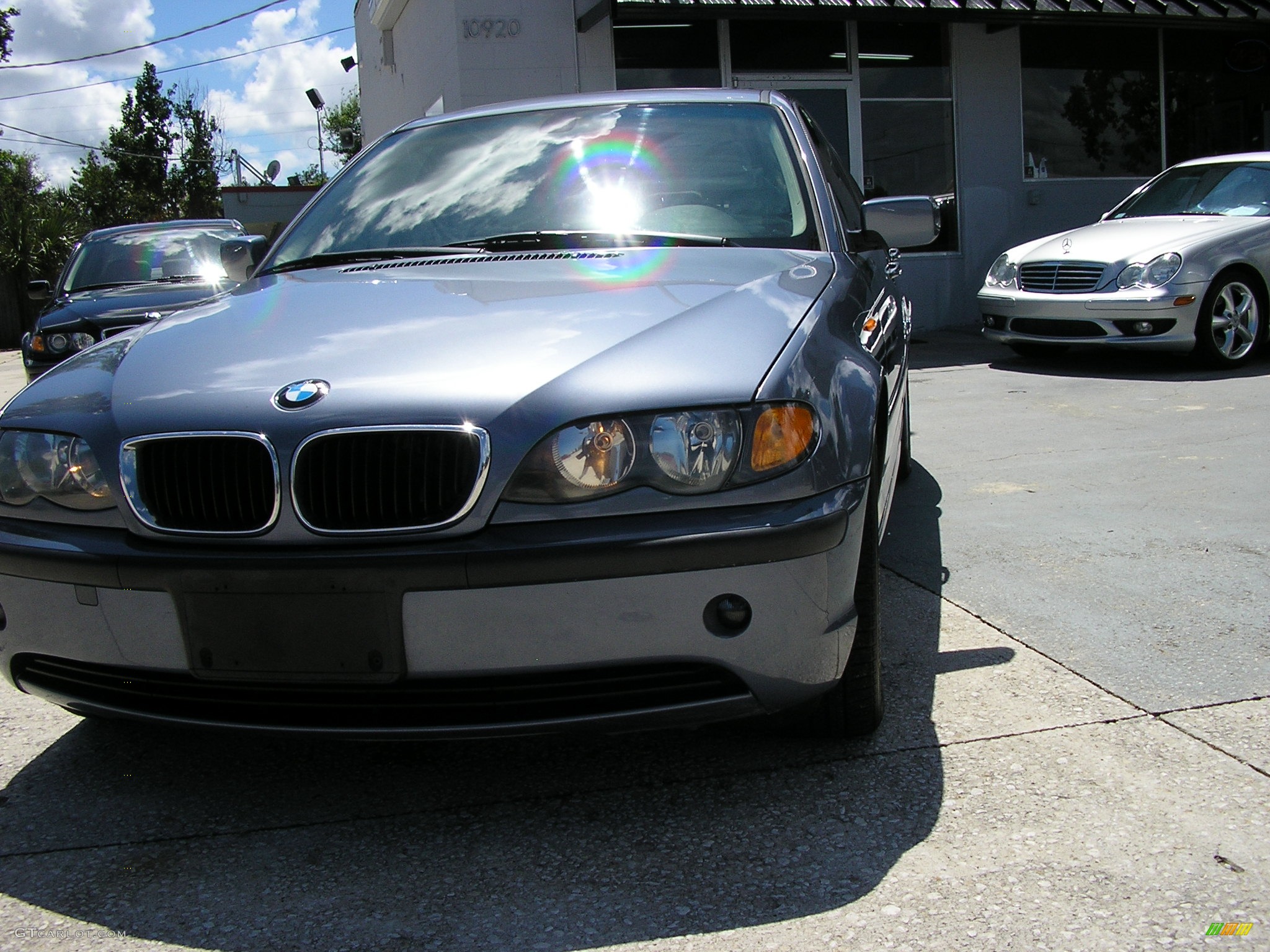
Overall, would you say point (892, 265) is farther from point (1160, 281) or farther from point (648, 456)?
point (1160, 281)

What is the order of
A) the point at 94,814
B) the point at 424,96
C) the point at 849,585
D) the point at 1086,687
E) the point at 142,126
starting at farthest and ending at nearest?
the point at 142,126
the point at 424,96
the point at 1086,687
the point at 94,814
the point at 849,585

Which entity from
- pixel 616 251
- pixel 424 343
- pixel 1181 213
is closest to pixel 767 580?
pixel 424 343

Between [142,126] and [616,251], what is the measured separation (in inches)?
2139

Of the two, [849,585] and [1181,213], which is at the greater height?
[1181,213]

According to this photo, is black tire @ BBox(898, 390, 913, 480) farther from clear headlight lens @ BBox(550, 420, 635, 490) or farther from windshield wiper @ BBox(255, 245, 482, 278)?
clear headlight lens @ BBox(550, 420, 635, 490)

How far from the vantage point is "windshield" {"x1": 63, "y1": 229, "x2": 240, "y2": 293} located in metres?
9.16

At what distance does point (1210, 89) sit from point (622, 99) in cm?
1312

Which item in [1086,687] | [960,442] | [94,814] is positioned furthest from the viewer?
[960,442]

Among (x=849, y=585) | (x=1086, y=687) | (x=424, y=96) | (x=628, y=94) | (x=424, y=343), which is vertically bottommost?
(x=1086, y=687)

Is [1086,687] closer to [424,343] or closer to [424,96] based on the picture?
[424,343]

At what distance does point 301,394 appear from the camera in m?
2.29

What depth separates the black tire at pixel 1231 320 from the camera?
873 centimetres

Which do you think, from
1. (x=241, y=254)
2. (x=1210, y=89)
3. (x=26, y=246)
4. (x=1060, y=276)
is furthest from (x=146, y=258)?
(x=26, y=246)

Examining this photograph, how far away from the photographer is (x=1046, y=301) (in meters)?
9.07
